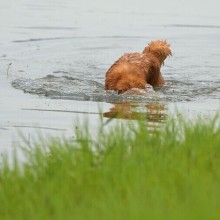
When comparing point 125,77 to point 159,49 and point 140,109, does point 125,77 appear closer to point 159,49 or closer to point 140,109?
point 159,49

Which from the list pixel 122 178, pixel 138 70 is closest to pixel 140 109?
pixel 138 70

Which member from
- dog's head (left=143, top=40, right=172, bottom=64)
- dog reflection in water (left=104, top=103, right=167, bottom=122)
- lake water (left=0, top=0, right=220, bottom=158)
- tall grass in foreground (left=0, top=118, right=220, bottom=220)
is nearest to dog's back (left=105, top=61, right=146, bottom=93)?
lake water (left=0, top=0, right=220, bottom=158)

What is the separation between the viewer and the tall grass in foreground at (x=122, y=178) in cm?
521

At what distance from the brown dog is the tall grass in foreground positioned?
15.1 feet

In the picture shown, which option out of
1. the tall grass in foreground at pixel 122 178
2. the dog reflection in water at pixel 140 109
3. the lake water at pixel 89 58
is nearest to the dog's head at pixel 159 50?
the lake water at pixel 89 58

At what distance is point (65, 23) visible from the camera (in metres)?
19.9

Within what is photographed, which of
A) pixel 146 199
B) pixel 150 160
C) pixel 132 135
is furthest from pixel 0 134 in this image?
pixel 146 199

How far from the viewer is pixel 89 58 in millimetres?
16172

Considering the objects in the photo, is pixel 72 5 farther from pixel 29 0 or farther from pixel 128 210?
pixel 128 210

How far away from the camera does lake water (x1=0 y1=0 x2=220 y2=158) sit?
36.1 feet

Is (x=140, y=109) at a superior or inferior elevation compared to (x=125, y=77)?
inferior

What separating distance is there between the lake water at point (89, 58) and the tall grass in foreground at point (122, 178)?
62cm

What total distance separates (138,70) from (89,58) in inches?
167

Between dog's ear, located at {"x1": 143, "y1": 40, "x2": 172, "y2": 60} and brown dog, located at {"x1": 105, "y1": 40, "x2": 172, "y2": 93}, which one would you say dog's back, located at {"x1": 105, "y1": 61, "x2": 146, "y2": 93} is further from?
dog's ear, located at {"x1": 143, "y1": 40, "x2": 172, "y2": 60}
